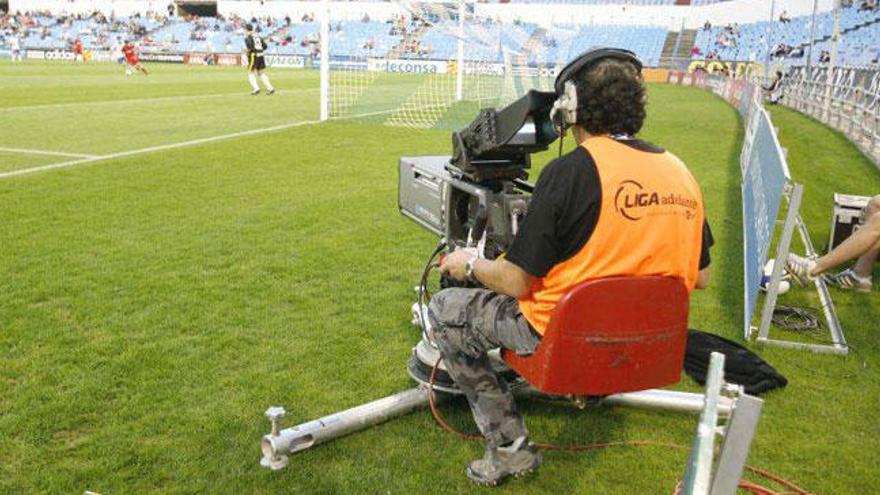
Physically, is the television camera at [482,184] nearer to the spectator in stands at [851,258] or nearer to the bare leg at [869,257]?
the spectator in stands at [851,258]

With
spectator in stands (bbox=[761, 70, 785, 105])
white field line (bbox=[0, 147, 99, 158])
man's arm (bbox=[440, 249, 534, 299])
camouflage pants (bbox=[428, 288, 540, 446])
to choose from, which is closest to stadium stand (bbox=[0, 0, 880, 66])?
spectator in stands (bbox=[761, 70, 785, 105])

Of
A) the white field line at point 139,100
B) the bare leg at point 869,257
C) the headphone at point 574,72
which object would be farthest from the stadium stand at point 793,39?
the headphone at point 574,72

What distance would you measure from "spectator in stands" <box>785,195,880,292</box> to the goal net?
5.39 metres

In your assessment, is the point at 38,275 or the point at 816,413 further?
the point at 38,275

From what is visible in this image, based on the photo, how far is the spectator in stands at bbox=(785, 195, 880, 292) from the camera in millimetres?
5129

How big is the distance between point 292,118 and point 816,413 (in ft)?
44.0

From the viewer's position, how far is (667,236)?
2.34m

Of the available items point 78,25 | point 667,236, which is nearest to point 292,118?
point 667,236

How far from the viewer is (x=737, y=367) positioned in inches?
159

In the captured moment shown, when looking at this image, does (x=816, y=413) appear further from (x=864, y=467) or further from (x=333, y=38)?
(x=333, y=38)

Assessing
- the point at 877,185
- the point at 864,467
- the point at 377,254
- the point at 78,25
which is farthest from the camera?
the point at 78,25

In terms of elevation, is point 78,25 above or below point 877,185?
above

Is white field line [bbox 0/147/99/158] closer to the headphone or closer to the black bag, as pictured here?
the black bag

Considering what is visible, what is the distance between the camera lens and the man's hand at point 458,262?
2.73 meters
